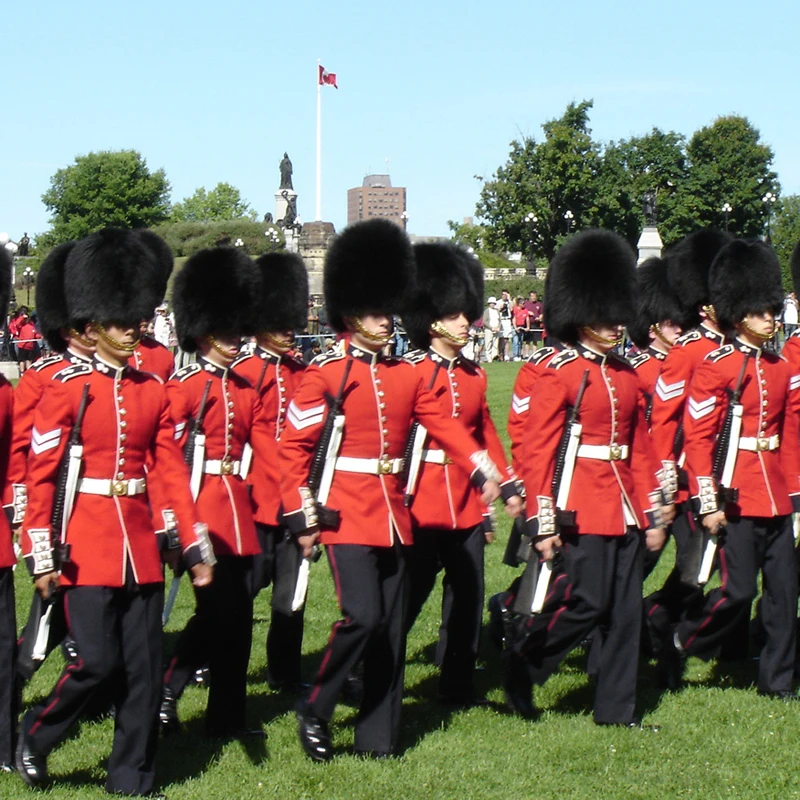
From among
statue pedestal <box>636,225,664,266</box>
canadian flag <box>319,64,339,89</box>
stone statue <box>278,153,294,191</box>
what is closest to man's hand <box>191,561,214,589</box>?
statue pedestal <box>636,225,664,266</box>

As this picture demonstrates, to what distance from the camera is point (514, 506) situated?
597cm

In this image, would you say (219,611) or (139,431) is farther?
(219,611)

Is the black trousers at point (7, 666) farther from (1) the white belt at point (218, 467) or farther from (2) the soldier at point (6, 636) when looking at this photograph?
(1) the white belt at point (218, 467)

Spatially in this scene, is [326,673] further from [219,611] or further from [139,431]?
[139,431]

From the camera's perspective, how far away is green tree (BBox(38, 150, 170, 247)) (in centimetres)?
8462

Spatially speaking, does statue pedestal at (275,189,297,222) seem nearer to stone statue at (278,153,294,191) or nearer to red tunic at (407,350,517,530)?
stone statue at (278,153,294,191)

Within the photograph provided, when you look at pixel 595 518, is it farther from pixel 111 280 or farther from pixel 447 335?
pixel 111 280

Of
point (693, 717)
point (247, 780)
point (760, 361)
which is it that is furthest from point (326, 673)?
point (760, 361)

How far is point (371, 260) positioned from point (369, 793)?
220 cm

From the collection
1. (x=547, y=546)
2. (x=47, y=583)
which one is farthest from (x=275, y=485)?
(x=47, y=583)

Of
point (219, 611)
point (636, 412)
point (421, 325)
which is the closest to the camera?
point (219, 611)

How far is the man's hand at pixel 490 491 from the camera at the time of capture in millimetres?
5602

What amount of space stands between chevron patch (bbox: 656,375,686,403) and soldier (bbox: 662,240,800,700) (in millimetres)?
410

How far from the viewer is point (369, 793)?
529 centimetres
